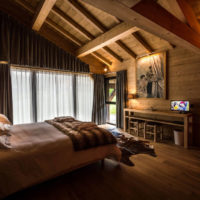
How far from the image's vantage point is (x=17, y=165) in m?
1.46

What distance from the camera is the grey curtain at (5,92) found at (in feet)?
11.1

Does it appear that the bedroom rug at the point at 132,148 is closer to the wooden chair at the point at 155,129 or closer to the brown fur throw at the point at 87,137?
the wooden chair at the point at 155,129

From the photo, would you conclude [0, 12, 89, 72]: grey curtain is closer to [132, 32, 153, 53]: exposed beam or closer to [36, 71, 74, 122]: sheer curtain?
[36, 71, 74, 122]: sheer curtain

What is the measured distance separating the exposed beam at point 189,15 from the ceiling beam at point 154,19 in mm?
134

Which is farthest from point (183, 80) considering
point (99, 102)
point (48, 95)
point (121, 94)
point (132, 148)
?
point (48, 95)

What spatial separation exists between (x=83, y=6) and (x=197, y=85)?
322cm

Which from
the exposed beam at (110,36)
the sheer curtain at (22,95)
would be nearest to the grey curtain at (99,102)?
the exposed beam at (110,36)

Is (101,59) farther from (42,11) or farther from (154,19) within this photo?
(154,19)

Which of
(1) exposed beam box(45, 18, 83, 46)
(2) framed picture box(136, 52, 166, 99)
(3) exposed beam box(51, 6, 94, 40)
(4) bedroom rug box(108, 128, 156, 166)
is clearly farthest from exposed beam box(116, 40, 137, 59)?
(4) bedroom rug box(108, 128, 156, 166)

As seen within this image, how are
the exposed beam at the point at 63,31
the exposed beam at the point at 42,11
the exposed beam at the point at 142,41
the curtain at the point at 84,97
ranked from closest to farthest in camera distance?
the exposed beam at the point at 42,11, the exposed beam at the point at 142,41, the exposed beam at the point at 63,31, the curtain at the point at 84,97

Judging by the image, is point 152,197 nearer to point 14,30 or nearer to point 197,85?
point 197,85

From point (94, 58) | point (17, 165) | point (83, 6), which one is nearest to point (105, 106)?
point (94, 58)

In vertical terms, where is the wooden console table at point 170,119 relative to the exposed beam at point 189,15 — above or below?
below

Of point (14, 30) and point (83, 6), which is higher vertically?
point (83, 6)
